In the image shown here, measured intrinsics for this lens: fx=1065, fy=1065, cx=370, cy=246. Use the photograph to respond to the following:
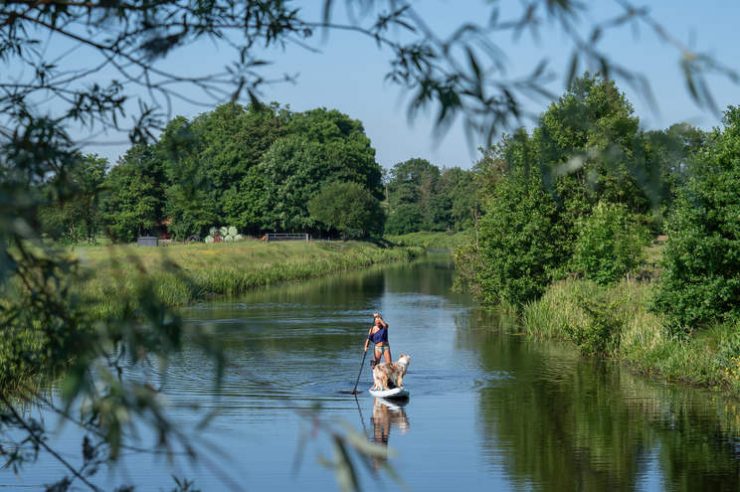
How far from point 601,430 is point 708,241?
195 inches

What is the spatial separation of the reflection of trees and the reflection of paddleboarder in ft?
5.05

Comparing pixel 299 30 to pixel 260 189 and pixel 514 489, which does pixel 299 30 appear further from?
pixel 260 189

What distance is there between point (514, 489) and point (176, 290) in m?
27.9

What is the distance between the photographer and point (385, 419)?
66.2ft

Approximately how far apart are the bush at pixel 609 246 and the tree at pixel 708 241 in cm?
957

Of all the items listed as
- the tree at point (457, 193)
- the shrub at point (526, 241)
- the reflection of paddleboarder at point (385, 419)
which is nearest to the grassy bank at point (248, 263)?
the reflection of paddleboarder at point (385, 419)

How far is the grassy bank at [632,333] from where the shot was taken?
20.8 metres

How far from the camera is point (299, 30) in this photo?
242 inches

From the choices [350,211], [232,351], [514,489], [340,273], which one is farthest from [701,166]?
[350,211]

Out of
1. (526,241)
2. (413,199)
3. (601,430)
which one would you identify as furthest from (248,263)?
(413,199)

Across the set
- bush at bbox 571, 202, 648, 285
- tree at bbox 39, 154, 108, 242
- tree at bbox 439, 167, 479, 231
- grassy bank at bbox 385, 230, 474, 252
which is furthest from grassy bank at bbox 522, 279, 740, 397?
grassy bank at bbox 385, 230, 474, 252

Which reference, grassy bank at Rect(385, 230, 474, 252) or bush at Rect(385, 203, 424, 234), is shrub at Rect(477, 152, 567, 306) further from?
bush at Rect(385, 203, 424, 234)

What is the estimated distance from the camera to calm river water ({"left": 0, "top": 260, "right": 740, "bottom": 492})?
1548 centimetres

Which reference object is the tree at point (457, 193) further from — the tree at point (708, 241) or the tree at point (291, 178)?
the tree at point (708, 241)
